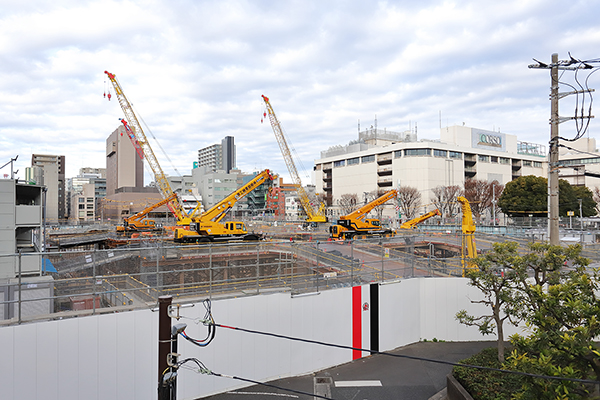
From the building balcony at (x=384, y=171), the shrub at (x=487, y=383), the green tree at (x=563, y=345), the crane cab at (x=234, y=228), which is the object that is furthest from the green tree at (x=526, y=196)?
the green tree at (x=563, y=345)

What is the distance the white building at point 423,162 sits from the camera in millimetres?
81938

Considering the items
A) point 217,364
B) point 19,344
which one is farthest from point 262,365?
point 19,344

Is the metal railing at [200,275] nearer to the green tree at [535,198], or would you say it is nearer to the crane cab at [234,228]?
the crane cab at [234,228]

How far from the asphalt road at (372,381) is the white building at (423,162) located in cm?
6670

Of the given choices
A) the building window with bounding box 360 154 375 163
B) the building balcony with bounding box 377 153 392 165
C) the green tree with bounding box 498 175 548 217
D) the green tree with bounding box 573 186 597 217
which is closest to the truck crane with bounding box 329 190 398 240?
the green tree with bounding box 498 175 548 217

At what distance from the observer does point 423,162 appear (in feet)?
Answer: 266

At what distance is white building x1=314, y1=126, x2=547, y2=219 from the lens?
8194cm

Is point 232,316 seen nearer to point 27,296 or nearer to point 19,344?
point 19,344

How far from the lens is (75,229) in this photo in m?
53.8

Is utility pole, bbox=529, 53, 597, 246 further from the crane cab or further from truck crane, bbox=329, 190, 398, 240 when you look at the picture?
the crane cab

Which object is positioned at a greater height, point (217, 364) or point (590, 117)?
point (590, 117)

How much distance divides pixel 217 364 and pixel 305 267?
4.43 meters

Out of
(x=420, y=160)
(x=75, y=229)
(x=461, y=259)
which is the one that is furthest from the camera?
(x=420, y=160)

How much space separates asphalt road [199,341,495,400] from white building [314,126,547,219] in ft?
219
